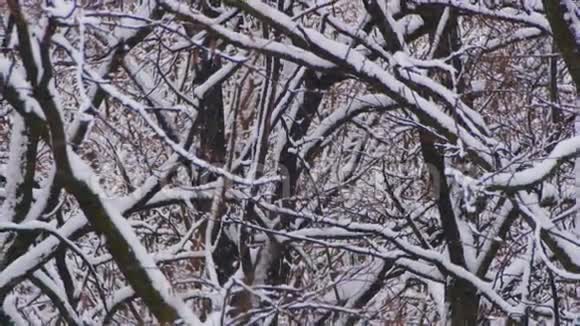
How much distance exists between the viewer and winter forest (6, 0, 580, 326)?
509 cm

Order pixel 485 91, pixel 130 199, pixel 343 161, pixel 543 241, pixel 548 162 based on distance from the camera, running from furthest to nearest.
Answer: pixel 343 161
pixel 485 91
pixel 130 199
pixel 543 241
pixel 548 162

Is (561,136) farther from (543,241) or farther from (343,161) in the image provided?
(343,161)

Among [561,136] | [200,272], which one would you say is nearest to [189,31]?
[200,272]

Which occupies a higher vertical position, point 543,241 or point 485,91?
point 485,91

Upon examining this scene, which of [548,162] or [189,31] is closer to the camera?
[548,162]

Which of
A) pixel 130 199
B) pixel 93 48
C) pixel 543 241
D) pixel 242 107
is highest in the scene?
pixel 93 48

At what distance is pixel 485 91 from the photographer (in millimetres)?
7230

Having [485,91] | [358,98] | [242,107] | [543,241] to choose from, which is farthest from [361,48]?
[543,241]

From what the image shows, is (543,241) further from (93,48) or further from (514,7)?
(93,48)

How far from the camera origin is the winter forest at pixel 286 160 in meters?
5.09

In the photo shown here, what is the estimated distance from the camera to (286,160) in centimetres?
828

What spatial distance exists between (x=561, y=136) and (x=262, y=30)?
2.40 meters

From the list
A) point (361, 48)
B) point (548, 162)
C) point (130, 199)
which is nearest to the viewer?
point (548, 162)

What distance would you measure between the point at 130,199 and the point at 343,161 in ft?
12.7
